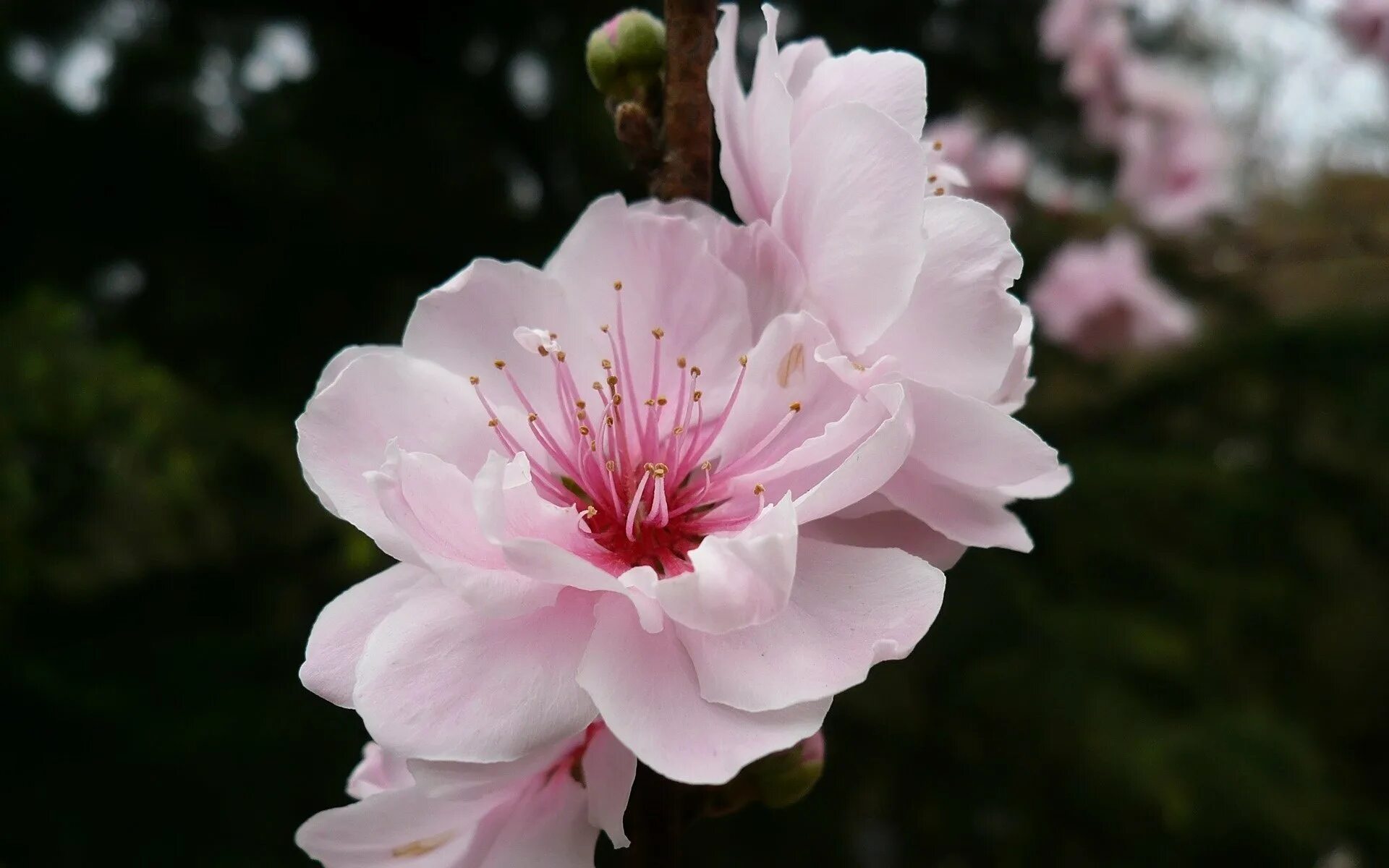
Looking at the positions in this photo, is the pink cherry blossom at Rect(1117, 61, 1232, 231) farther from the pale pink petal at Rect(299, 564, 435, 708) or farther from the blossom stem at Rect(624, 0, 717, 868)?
the pale pink petal at Rect(299, 564, 435, 708)

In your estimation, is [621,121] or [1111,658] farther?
[1111,658]

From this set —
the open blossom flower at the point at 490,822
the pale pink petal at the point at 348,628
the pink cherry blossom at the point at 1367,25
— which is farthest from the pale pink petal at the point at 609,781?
the pink cherry blossom at the point at 1367,25

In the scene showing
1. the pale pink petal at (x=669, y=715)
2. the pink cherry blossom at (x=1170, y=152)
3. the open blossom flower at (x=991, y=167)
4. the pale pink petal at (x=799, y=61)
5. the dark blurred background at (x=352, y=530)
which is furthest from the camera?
the pink cherry blossom at (x=1170, y=152)

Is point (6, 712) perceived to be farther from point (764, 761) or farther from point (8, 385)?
point (764, 761)

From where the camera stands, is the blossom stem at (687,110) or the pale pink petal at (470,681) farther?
the blossom stem at (687,110)

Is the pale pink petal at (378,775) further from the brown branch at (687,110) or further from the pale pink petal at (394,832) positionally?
the brown branch at (687,110)

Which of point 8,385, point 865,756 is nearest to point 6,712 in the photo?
point 8,385

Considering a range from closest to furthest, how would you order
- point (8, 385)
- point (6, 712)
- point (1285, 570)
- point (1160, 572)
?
point (8, 385) → point (6, 712) → point (1160, 572) → point (1285, 570)
